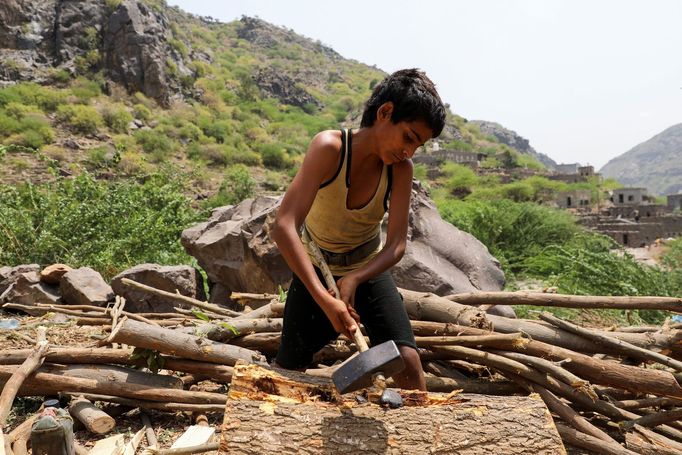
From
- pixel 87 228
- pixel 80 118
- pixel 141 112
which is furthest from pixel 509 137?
pixel 87 228

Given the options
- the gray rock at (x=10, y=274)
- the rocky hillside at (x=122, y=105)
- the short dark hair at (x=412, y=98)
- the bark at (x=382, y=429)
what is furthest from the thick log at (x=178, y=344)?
the rocky hillside at (x=122, y=105)

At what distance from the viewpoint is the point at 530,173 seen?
4203cm

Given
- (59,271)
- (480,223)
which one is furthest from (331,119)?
(59,271)

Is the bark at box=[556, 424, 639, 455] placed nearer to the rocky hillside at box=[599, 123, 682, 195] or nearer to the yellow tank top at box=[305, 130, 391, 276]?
the yellow tank top at box=[305, 130, 391, 276]

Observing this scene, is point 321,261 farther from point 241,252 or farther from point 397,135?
point 241,252

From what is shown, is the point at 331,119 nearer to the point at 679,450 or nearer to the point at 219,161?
the point at 219,161

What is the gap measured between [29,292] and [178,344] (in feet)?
12.6

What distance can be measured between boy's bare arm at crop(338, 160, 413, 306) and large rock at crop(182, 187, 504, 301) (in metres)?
2.48

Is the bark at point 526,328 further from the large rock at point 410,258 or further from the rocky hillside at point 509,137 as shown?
the rocky hillside at point 509,137

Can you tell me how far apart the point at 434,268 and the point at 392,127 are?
9.90 ft

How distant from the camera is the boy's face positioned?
6.42 ft

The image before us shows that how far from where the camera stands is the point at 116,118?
85.2ft

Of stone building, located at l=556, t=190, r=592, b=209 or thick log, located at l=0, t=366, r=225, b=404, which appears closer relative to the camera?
thick log, located at l=0, t=366, r=225, b=404

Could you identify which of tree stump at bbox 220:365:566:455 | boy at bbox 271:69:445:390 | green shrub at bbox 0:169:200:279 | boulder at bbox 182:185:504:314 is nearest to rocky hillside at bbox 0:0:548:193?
green shrub at bbox 0:169:200:279
